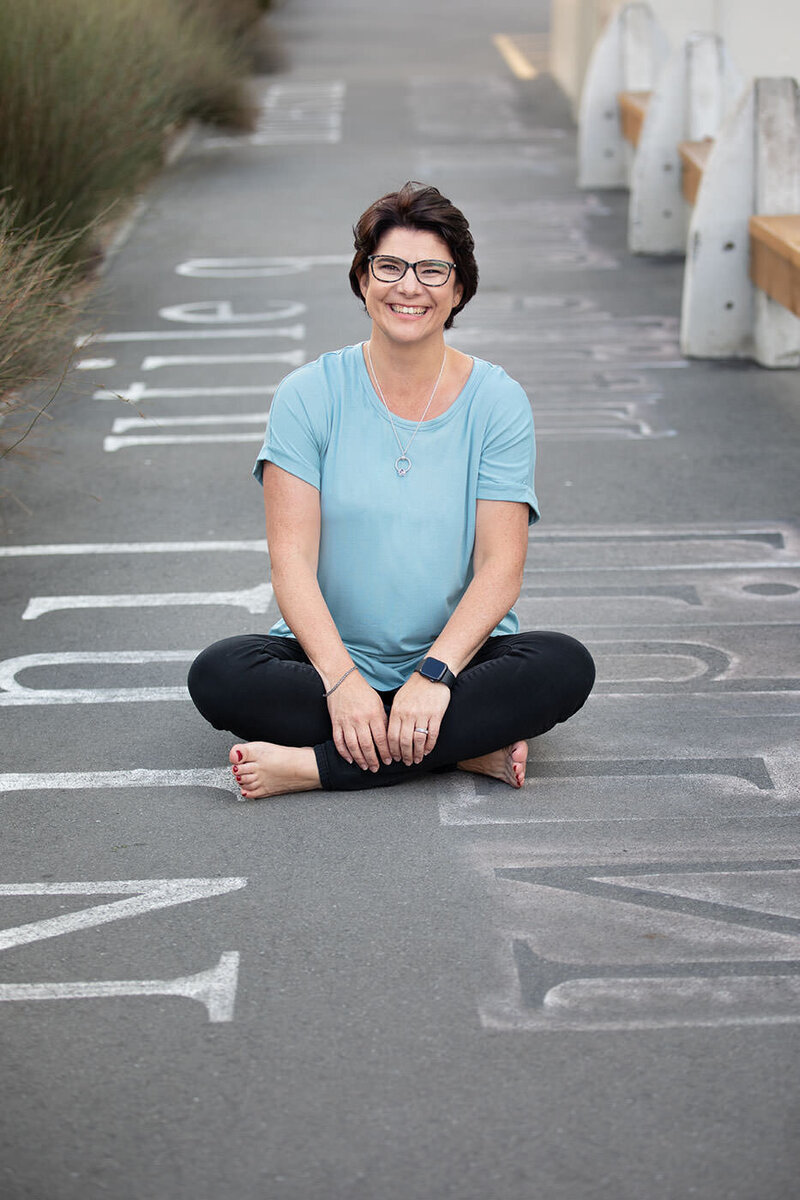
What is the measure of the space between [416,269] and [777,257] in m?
3.68

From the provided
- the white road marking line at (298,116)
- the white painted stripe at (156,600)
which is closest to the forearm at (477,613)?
the white painted stripe at (156,600)

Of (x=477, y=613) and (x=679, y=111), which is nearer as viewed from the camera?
(x=477, y=613)

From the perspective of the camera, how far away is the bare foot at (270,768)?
342 cm

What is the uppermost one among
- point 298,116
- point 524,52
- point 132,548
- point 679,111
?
point 679,111

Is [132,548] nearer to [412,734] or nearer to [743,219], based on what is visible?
[412,734]

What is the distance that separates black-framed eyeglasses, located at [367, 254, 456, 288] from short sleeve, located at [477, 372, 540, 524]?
0.30 meters

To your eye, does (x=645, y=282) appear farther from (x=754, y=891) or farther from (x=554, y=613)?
(x=754, y=891)

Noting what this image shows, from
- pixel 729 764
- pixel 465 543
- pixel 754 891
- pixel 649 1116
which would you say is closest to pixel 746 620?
pixel 729 764

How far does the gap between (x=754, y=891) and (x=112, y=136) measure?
20.2 feet

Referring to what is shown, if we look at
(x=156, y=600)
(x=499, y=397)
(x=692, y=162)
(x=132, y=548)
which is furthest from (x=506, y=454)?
(x=692, y=162)

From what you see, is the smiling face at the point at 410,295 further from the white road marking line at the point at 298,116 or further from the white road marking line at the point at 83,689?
the white road marking line at the point at 298,116

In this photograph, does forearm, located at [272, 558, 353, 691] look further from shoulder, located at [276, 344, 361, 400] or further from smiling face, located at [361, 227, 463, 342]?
smiling face, located at [361, 227, 463, 342]

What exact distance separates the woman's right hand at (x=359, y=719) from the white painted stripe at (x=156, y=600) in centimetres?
131

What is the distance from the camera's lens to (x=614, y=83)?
1154 cm
